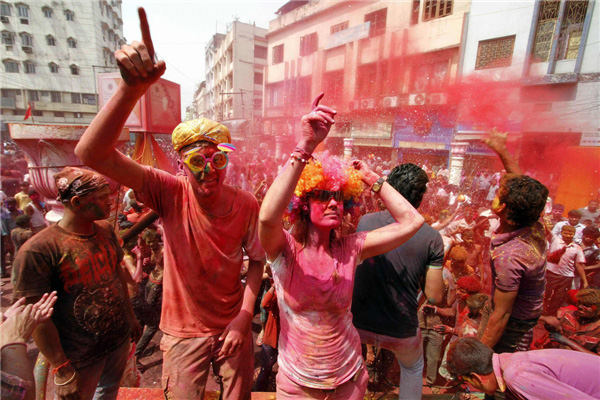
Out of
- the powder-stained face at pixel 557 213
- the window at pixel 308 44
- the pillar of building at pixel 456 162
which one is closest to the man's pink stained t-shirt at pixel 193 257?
the powder-stained face at pixel 557 213

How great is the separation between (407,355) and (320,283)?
1.30 metres

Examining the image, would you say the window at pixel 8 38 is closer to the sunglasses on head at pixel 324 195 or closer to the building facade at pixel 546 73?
the building facade at pixel 546 73

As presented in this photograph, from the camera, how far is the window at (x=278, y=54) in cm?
2889

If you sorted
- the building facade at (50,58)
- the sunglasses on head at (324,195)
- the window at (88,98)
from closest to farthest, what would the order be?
the sunglasses on head at (324,195)
the building facade at (50,58)
the window at (88,98)

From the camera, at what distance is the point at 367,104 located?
21.9 m

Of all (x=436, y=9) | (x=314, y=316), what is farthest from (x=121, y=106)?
(x=436, y=9)

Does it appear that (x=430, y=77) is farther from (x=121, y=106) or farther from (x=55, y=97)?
(x=55, y=97)

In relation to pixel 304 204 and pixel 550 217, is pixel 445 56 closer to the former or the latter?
pixel 550 217

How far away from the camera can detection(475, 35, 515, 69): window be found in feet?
52.3

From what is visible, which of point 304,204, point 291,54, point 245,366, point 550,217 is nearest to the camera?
point 304,204

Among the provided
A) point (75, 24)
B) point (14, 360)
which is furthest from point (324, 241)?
point (75, 24)

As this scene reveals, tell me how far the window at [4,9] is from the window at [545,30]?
191 feet

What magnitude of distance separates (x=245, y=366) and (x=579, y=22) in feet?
69.5

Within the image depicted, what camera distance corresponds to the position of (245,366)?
1.99 m
